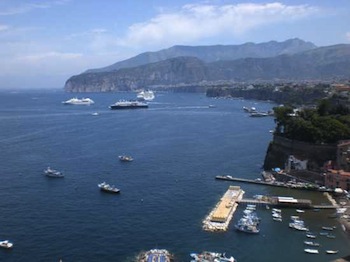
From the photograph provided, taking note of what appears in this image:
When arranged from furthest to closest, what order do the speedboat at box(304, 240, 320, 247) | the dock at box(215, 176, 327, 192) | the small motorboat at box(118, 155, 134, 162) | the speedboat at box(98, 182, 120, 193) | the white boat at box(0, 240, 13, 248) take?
the small motorboat at box(118, 155, 134, 162)
the dock at box(215, 176, 327, 192)
the speedboat at box(98, 182, 120, 193)
the speedboat at box(304, 240, 320, 247)
the white boat at box(0, 240, 13, 248)

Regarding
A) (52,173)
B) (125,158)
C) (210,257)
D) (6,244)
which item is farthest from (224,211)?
(125,158)

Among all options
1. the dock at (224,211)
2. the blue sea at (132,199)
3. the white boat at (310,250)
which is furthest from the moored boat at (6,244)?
the white boat at (310,250)

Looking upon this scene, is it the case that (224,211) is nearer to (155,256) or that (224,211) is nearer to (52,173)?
(155,256)

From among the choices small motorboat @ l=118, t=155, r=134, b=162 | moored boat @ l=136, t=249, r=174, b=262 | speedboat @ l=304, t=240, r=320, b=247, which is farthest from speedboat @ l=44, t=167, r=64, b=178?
speedboat @ l=304, t=240, r=320, b=247

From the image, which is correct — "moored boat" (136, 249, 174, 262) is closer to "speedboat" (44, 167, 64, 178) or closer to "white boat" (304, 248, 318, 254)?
"white boat" (304, 248, 318, 254)

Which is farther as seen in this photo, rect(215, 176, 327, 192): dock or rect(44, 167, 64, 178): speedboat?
rect(44, 167, 64, 178): speedboat
